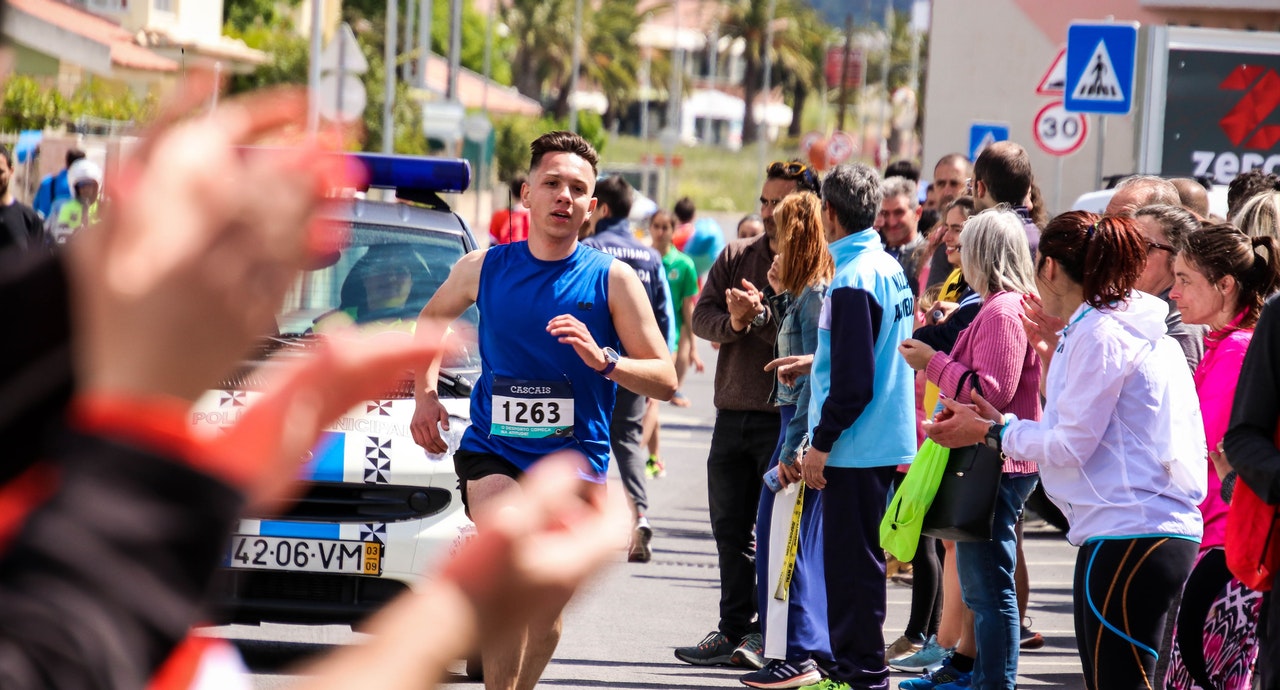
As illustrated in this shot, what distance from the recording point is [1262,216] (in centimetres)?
594

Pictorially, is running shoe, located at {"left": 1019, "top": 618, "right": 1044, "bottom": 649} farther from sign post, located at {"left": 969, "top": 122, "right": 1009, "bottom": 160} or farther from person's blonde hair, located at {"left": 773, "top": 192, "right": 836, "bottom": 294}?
sign post, located at {"left": 969, "top": 122, "right": 1009, "bottom": 160}

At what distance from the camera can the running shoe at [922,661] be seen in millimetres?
7324

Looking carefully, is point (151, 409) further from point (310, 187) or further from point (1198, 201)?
point (1198, 201)

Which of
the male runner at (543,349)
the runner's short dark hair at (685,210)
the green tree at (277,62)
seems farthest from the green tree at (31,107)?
the male runner at (543,349)

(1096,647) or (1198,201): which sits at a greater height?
(1198,201)

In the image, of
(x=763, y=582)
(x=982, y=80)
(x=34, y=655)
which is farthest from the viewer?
(x=982, y=80)

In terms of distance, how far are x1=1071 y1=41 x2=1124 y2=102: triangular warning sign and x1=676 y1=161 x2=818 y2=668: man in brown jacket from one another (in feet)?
20.9

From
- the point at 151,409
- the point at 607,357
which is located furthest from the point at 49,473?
the point at 607,357

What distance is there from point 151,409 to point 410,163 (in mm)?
6247

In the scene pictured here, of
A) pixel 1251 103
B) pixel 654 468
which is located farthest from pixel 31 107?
pixel 1251 103

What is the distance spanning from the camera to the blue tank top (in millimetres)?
5504

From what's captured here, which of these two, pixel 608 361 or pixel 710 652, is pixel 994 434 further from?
pixel 710 652

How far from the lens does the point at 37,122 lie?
28234 millimetres

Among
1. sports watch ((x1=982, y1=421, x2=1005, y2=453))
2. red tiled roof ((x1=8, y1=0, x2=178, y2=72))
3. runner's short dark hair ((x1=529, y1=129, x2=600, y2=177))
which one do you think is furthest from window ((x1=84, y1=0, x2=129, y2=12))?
sports watch ((x1=982, y1=421, x2=1005, y2=453))
